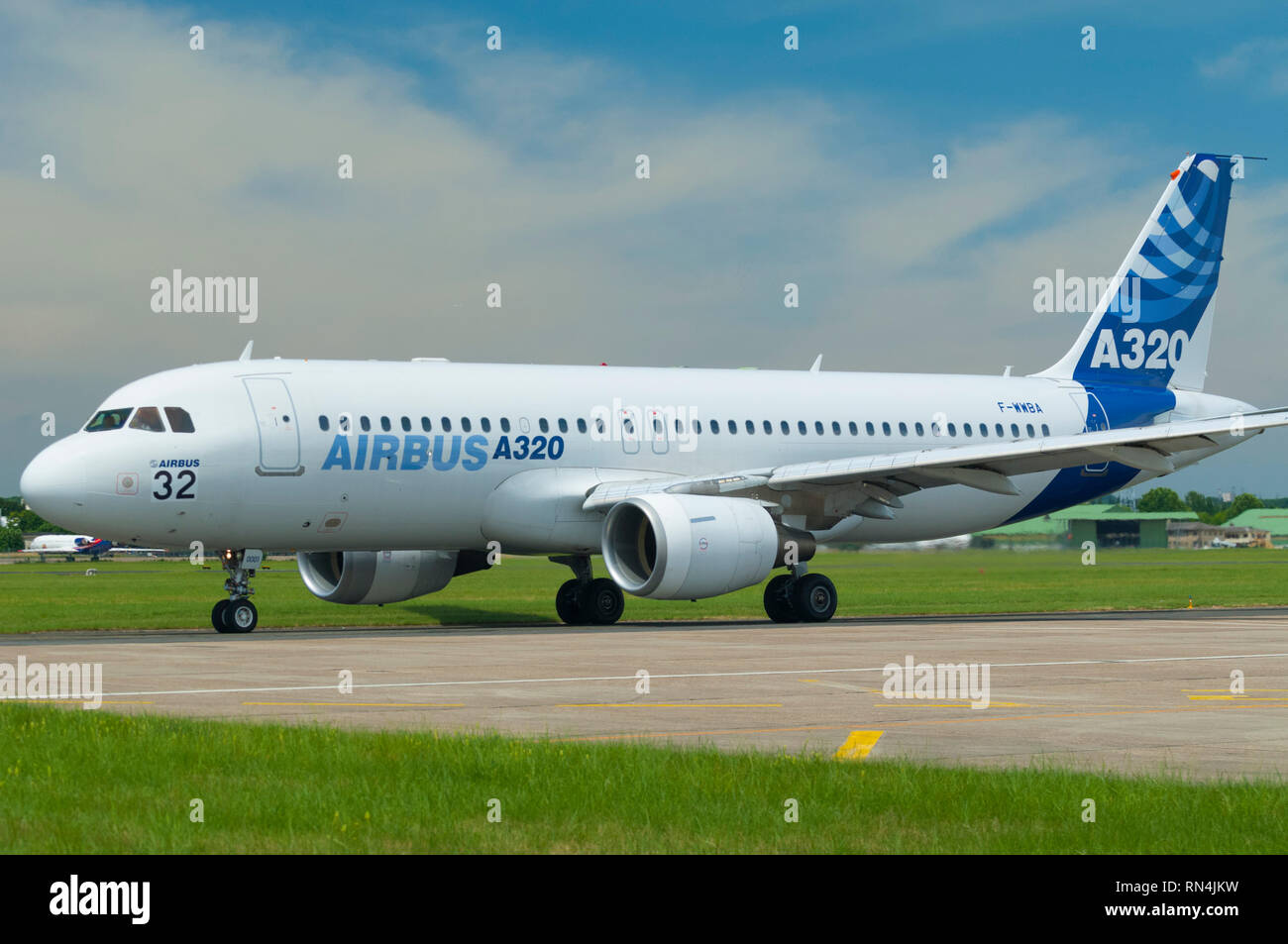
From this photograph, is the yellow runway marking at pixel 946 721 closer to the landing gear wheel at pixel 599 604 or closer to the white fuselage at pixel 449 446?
the white fuselage at pixel 449 446

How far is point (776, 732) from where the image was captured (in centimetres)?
1232

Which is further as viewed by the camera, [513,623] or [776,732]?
[513,623]

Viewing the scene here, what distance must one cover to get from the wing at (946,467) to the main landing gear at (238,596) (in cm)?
568

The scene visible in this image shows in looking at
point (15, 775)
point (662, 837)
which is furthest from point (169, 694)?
point (662, 837)

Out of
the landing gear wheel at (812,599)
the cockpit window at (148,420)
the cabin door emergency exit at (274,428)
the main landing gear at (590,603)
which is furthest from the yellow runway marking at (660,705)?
the main landing gear at (590,603)

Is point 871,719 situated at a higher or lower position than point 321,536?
lower

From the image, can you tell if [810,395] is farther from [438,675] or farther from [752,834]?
[752,834]

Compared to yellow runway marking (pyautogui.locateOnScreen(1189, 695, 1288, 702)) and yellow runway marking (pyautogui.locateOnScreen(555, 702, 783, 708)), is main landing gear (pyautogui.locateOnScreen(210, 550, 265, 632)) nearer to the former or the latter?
yellow runway marking (pyautogui.locateOnScreen(555, 702, 783, 708))

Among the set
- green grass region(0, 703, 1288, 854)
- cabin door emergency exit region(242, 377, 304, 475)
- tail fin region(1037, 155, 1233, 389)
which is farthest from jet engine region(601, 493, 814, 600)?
green grass region(0, 703, 1288, 854)

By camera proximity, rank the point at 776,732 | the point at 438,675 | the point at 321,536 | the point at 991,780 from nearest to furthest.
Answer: the point at 991,780 → the point at 776,732 → the point at 438,675 → the point at 321,536

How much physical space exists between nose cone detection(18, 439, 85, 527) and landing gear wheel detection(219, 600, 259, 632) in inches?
112

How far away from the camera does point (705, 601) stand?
125 feet

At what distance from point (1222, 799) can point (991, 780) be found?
1306 millimetres
